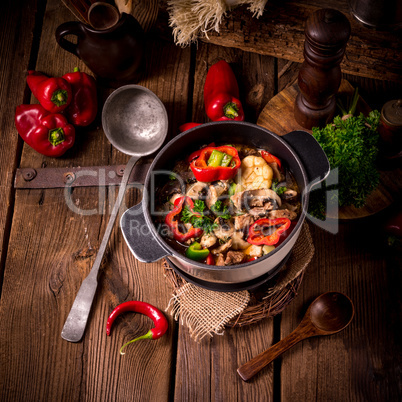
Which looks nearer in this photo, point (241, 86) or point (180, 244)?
point (180, 244)

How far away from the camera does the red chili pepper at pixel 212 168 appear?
75.8 inches

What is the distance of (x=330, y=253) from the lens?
7.65 feet

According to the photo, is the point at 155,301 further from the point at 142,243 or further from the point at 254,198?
the point at 254,198

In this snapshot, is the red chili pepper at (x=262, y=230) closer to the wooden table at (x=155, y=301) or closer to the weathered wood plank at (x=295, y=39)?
the wooden table at (x=155, y=301)

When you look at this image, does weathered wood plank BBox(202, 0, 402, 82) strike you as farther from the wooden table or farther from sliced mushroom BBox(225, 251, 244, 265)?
sliced mushroom BBox(225, 251, 244, 265)

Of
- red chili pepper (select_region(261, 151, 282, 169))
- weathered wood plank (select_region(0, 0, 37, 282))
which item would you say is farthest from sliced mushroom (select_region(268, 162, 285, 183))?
weathered wood plank (select_region(0, 0, 37, 282))

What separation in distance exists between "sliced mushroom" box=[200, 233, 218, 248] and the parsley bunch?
591 mm

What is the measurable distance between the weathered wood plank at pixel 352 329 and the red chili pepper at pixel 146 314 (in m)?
0.63

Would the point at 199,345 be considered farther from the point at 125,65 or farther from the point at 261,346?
the point at 125,65

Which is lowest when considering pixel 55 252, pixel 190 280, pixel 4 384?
pixel 4 384

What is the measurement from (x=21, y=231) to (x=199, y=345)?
1.18 metres

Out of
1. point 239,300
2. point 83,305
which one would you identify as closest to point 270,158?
point 239,300

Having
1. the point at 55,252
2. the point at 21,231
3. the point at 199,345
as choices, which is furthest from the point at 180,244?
the point at 21,231

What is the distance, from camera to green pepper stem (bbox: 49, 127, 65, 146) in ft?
7.75
